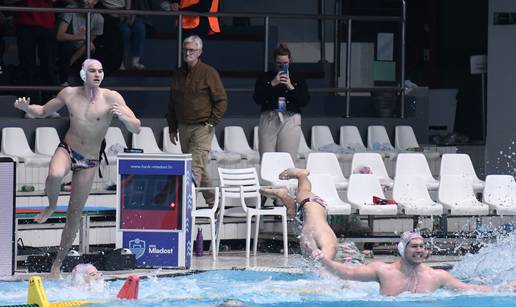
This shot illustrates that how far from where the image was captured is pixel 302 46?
21.0m

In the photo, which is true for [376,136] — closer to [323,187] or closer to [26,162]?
[323,187]

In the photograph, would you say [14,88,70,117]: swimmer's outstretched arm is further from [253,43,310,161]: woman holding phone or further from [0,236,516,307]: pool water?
[253,43,310,161]: woman holding phone

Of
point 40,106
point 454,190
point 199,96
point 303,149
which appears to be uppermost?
point 199,96

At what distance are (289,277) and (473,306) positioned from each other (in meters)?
2.04

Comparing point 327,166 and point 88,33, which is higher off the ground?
point 88,33

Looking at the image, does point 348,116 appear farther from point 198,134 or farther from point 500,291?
point 500,291

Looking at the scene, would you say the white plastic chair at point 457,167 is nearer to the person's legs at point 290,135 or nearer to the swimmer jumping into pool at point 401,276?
the person's legs at point 290,135

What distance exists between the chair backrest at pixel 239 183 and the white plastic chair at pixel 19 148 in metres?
1.98

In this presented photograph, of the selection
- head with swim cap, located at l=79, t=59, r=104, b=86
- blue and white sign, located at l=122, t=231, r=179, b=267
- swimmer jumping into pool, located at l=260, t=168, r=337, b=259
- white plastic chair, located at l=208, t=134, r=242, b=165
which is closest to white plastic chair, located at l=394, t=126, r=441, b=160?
white plastic chair, located at l=208, t=134, r=242, b=165

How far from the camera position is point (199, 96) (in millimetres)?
15352

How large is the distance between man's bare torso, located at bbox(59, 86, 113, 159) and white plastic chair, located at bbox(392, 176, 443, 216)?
3732mm

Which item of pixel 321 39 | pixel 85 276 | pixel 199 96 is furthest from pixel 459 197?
pixel 85 276

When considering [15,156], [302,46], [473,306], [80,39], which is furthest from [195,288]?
[302,46]

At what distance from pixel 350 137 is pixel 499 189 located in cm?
248
